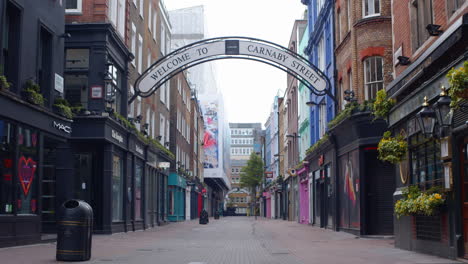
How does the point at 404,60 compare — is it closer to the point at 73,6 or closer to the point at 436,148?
the point at 436,148

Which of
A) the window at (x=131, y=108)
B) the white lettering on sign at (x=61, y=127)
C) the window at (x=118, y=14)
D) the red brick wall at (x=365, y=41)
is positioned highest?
the window at (x=118, y=14)

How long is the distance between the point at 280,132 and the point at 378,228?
1819 inches

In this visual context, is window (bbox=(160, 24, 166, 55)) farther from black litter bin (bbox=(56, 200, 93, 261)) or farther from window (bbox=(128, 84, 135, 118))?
black litter bin (bbox=(56, 200, 93, 261))

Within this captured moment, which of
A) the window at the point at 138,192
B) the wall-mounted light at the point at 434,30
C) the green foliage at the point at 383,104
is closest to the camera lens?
the wall-mounted light at the point at 434,30

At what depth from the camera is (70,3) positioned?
24.7 m

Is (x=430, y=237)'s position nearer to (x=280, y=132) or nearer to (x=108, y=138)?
(x=108, y=138)

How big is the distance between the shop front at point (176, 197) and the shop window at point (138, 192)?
43.1 ft

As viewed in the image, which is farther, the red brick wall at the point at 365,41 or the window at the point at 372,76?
the window at the point at 372,76

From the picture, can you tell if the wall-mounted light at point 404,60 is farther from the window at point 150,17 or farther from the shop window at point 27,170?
the window at point 150,17

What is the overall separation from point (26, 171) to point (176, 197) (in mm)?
33278

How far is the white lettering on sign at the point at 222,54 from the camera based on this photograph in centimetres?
2666

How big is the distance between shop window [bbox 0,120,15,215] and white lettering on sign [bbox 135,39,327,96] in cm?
1134

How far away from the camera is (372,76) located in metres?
23.8

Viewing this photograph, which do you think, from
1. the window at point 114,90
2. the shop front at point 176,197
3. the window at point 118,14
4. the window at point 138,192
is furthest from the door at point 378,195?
the shop front at point 176,197
